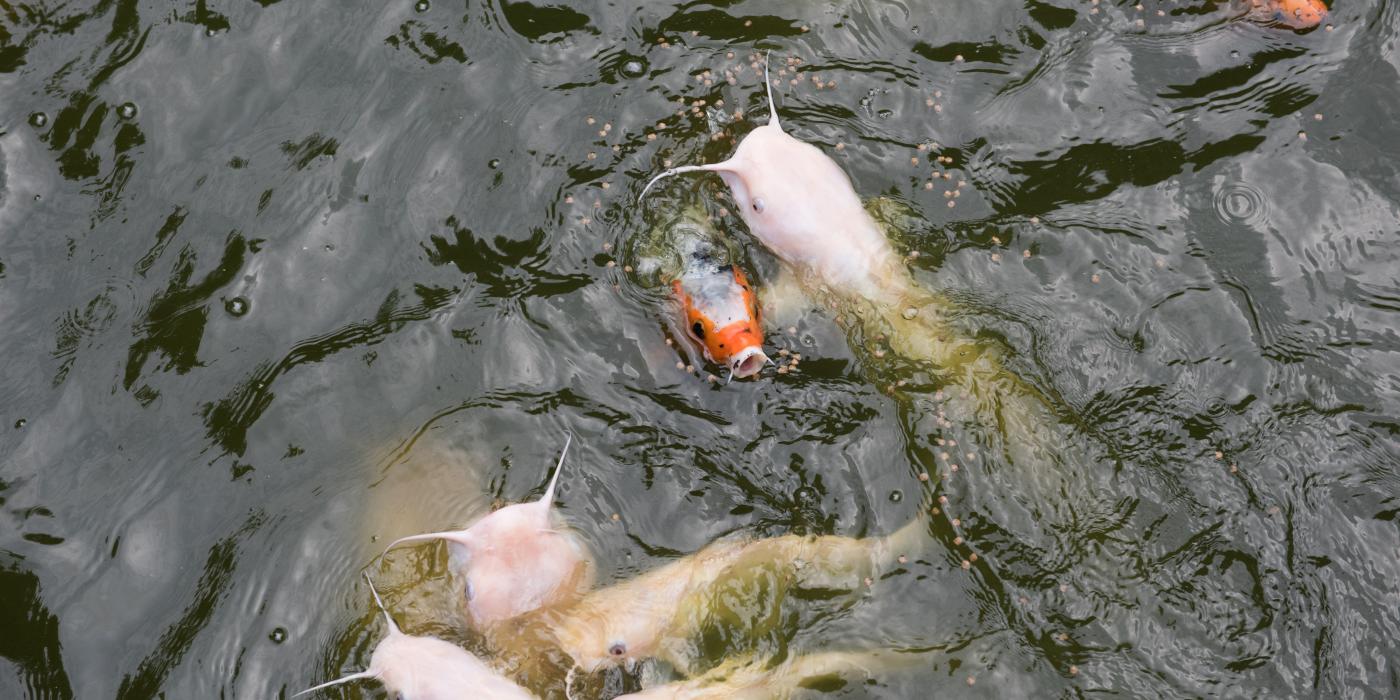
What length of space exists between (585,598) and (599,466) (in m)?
0.62

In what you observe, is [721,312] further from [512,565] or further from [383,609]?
[383,609]

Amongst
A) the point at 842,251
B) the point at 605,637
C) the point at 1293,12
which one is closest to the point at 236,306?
the point at 605,637

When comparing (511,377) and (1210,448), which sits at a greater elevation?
(511,377)

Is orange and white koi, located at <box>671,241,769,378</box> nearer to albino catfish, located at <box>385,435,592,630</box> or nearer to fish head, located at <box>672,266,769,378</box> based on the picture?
fish head, located at <box>672,266,769,378</box>

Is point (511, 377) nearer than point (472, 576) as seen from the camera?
No

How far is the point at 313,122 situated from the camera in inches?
219

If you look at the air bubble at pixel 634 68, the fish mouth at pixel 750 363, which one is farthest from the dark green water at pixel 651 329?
the fish mouth at pixel 750 363

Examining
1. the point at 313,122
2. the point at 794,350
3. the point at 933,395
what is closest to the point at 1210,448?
the point at 933,395

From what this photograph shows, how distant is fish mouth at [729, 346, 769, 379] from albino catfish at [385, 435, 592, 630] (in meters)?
0.90

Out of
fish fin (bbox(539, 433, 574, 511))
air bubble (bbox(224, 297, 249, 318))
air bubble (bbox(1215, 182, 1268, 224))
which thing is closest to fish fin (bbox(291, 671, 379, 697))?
fish fin (bbox(539, 433, 574, 511))

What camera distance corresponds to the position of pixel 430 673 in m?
4.42

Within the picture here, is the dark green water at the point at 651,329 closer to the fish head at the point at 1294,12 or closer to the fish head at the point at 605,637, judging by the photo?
the fish head at the point at 1294,12

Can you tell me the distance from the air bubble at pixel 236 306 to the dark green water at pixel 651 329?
0.03 metres

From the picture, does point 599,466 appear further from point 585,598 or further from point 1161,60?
point 1161,60
